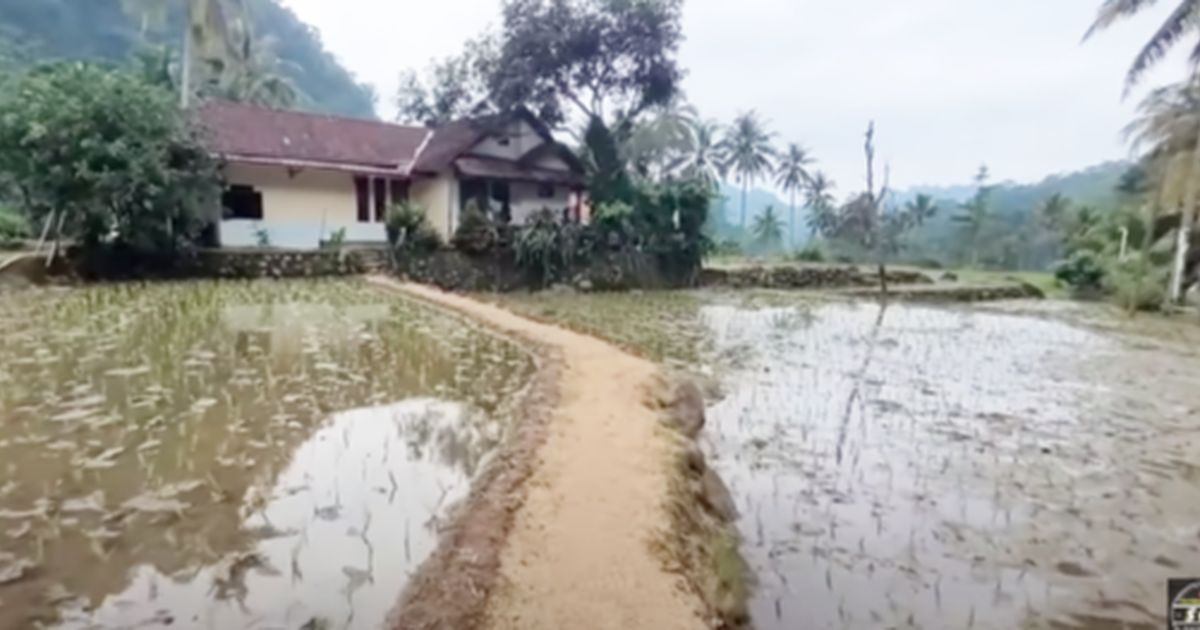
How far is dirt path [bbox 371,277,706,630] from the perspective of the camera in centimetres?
337

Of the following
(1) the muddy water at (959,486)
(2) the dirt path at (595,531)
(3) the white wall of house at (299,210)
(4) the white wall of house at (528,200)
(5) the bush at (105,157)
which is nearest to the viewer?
(2) the dirt path at (595,531)

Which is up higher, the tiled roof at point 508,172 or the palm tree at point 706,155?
the palm tree at point 706,155

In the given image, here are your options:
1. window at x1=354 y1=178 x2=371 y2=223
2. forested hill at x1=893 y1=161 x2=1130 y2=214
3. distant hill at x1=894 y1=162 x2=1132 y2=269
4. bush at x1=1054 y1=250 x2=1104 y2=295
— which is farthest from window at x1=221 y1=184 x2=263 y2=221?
forested hill at x1=893 y1=161 x2=1130 y2=214

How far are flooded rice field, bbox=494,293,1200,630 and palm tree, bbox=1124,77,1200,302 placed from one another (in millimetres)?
10231

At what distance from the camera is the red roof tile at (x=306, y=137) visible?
20906mm

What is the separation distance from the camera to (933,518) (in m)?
5.23

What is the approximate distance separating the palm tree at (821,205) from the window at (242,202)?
30485 millimetres

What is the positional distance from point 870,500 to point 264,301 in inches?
488

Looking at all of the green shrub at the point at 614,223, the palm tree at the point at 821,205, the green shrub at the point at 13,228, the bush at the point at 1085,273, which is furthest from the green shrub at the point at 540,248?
the palm tree at the point at 821,205

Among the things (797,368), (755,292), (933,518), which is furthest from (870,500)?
(755,292)

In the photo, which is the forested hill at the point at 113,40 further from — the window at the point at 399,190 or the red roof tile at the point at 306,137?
the window at the point at 399,190

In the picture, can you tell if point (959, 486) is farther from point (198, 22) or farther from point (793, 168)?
point (793, 168)

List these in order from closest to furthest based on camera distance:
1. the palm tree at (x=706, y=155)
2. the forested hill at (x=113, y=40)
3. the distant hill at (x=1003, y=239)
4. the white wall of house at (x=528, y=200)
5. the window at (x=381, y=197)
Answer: the window at (x=381, y=197) < the white wall of house at (x=528, y=200) < the forested hill at (x=113, y=40) < the palm tree at (x=706, y=155) < the distant hill at (x=1003, y=239)

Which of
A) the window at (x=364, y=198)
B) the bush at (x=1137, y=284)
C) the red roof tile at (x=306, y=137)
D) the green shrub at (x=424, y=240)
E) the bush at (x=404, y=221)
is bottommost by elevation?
the bush at (x=1137, y=284)
